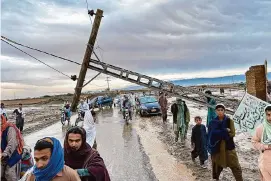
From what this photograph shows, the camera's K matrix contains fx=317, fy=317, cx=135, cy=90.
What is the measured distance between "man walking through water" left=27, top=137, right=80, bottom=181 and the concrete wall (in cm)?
516

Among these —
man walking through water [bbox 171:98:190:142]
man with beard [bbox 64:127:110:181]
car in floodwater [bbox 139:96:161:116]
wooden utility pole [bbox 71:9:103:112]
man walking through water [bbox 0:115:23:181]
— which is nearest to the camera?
man with beard [bbox 64:127:110:181]

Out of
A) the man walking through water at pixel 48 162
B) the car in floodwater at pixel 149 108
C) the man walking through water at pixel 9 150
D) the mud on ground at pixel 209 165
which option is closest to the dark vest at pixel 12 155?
the man walking through water at pixel 9 150

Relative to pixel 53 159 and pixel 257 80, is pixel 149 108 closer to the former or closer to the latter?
pixel 257 80

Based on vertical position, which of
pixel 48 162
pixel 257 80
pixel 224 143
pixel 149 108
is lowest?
pixel 149 108

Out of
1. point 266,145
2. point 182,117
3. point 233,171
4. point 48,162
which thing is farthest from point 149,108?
point 48,162

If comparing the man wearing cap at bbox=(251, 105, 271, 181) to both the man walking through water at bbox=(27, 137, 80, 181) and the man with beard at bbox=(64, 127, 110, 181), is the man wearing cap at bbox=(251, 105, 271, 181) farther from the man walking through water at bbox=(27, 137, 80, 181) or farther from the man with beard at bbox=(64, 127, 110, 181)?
the man walking through water at bbox=(27, 137, 80, 181)

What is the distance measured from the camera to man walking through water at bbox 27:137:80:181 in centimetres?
243

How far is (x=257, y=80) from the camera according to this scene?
6.60 meters

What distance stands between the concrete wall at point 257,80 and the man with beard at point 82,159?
4.48 meters

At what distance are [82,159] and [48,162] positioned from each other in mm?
812

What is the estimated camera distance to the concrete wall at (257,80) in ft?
21.5

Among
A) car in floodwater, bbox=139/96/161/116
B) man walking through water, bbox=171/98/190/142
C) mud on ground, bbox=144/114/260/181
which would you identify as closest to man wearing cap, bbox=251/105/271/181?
mud on ground, bbox=144/114/260/181

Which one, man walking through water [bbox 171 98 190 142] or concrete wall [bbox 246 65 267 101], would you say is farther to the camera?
man walking through water [bbox 171 98 190 142]

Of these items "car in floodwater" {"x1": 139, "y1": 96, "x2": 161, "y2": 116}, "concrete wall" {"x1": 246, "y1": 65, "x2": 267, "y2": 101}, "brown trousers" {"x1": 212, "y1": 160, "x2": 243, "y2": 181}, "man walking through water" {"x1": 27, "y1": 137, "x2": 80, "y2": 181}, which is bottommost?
"brown trousers" {"x1": 212, "y1": 160, "x2": 243, "y2": 181}
